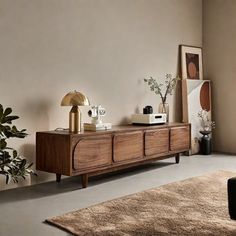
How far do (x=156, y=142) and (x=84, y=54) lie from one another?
4.82ft

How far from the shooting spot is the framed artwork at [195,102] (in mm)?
5844

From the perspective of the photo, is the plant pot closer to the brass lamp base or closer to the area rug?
the area rug

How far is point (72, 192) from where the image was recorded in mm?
3635

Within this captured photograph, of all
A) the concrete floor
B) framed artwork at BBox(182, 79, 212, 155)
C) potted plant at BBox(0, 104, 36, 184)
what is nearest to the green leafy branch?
framed artwork at BBox(182, 79, 212, 155)

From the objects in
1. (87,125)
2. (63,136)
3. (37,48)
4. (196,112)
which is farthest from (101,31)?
(196,112)

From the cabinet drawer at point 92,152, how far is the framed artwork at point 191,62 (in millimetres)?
2502

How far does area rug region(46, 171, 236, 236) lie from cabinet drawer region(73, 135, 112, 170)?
0.63 m

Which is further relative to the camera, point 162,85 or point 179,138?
point 162,85

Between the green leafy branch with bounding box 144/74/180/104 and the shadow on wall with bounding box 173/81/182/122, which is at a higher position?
the green leafy branch with bounding box 144/74/180/104

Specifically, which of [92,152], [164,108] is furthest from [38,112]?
[164,108]

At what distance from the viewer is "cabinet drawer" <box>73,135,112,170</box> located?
3691 mm

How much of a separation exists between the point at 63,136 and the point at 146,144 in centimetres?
130

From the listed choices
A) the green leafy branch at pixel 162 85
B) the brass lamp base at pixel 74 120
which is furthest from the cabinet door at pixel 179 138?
the brass lamp base at pixel 74 120

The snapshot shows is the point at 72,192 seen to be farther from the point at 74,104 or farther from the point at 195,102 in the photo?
the point at 195,102
